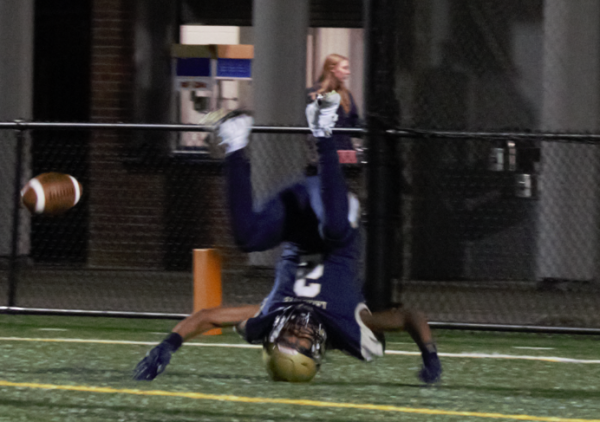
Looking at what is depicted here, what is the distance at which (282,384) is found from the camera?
6.31 meters

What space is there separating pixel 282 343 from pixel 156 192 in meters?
6.25

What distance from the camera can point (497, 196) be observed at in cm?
1143

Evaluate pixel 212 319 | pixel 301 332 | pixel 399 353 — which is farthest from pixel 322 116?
pixel 399 353

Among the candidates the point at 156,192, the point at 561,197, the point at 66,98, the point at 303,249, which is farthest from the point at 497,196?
the point at 303,249

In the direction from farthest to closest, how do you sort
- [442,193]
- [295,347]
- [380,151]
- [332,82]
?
[442,193]
[332,82]
[380,151]
[295,347]

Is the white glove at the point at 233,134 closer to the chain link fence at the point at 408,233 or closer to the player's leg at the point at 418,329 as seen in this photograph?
the player's leg at the point at 418,329

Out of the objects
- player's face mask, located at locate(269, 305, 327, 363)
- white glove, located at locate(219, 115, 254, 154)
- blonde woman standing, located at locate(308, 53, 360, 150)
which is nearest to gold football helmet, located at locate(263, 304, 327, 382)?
player's face mask, located at locate(269, 305, 327, 363)

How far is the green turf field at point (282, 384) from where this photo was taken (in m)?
5.55

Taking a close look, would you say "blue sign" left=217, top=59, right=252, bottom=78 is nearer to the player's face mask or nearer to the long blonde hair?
the long blonde hair

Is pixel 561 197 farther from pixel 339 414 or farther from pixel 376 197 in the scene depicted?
pixel 339 414

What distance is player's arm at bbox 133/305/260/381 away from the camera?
5.68 meters

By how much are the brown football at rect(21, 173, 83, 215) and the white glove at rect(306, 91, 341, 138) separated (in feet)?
6.62

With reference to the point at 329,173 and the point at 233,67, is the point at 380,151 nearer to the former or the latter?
the point at 329,173

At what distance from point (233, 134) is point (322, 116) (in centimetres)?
43
